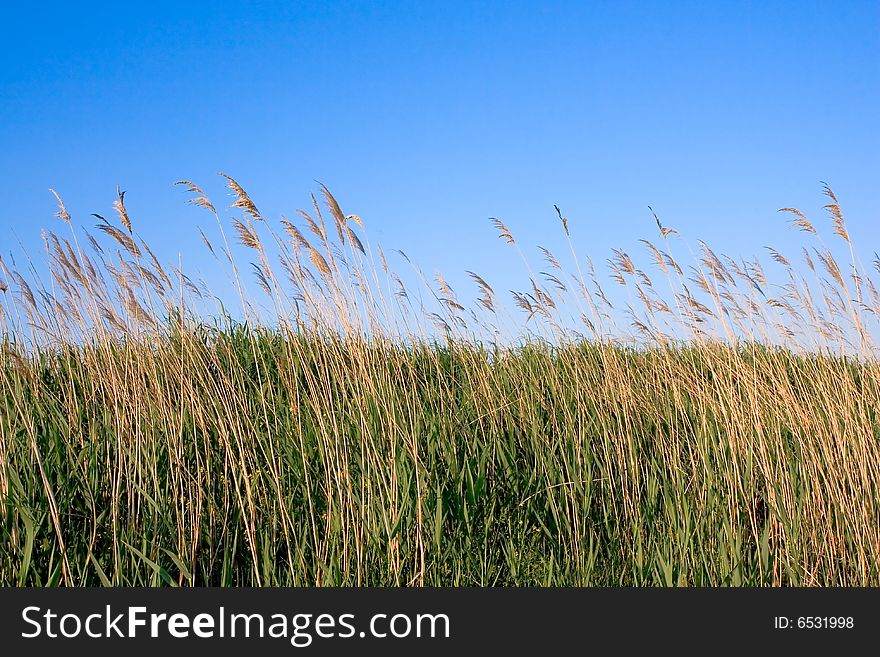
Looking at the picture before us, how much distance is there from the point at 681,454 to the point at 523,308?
173 centimetres

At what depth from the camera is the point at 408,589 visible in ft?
7.45

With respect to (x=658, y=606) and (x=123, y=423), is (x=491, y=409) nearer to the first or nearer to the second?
(x=658, y=606)

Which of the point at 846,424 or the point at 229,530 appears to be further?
the point at 846,424

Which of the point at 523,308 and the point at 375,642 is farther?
the point at 523,308

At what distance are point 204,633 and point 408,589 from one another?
651 mm

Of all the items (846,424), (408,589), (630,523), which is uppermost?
(846,424)

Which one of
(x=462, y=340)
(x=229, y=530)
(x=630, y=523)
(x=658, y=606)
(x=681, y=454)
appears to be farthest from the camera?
(x=462, y=340)

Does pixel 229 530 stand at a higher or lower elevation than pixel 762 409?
lower

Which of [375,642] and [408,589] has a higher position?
[408,589]

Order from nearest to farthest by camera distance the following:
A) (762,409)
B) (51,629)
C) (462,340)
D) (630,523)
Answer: (51,629) < (630,523) < (762,409) < (462,340)

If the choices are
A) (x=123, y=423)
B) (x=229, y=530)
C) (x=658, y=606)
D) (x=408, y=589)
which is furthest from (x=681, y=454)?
(x=123, y=423)

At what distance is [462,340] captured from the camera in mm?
4594

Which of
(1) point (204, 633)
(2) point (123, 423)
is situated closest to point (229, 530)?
(1) point (204, 633)

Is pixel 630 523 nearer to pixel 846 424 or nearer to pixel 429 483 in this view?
pixel 429 483
